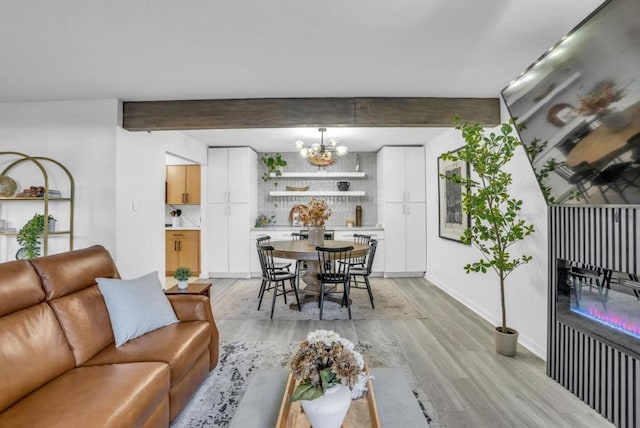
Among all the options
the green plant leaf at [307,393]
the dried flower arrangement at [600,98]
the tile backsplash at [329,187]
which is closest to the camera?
the green plant leaf at [307,393]

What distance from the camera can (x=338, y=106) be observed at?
10.8 feet

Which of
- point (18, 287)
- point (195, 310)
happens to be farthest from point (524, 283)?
point (18, 287)

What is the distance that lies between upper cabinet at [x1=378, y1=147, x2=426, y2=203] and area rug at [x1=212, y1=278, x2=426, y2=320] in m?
1.69

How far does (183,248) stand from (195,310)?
12.2 feet

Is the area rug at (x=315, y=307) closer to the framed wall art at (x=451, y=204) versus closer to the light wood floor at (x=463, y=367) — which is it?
the light wood floor at (x=463, y=367)

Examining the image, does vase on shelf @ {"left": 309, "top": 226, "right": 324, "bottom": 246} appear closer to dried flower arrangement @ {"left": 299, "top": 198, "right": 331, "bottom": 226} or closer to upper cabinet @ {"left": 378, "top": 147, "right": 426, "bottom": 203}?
dried flower arrangement @ {"left": 299, "top": 198, "right": 331, "bottom": 226}

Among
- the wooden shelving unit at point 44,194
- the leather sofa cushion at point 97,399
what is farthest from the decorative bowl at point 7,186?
the leather sofa cushion at point 97,399

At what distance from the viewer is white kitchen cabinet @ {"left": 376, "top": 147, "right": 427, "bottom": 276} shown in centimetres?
556

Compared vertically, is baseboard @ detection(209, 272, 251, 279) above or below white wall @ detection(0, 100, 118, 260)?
below

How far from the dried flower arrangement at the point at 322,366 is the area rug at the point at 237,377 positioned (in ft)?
2.09

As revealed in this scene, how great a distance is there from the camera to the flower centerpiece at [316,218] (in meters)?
4.06

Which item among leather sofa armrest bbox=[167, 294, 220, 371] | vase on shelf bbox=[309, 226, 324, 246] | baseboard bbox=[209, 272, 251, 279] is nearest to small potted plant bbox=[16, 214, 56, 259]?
leather sofa armrest bbox=[167, 294, 220, 371]

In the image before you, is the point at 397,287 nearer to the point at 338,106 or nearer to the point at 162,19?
the point at 338,106

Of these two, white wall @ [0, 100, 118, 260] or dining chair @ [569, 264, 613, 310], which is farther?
white wall @ [0, 100, 118, 260]
